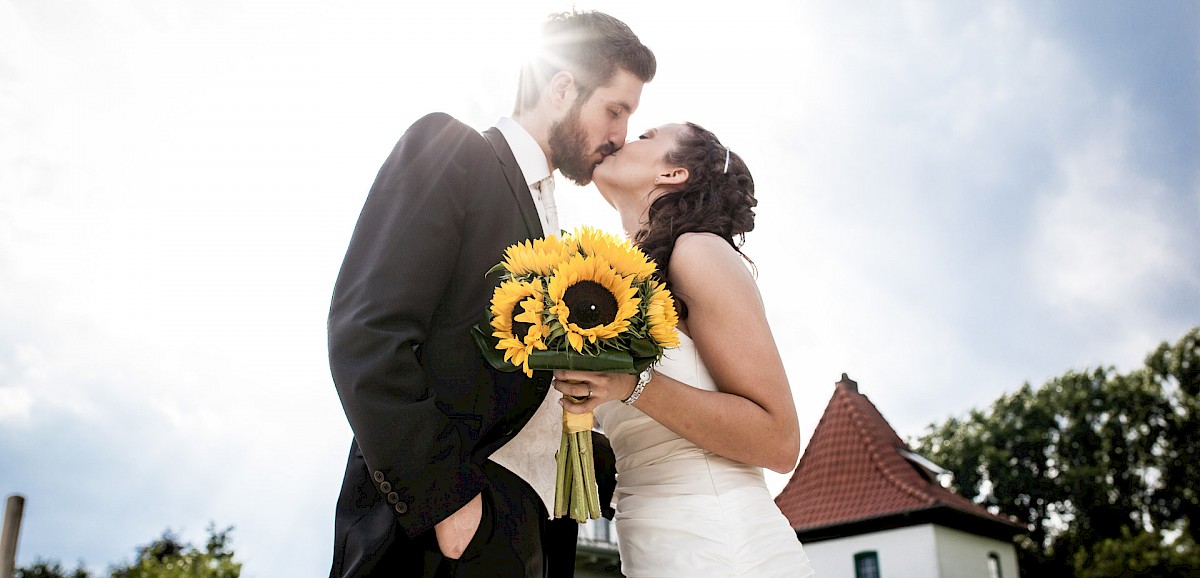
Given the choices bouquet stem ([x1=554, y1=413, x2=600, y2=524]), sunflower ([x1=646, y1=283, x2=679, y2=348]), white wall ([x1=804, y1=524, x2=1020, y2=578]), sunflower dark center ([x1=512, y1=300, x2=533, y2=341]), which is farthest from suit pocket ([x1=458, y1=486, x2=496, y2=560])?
white wall ([x1=804, y1=524, x2=1020, y2=578])

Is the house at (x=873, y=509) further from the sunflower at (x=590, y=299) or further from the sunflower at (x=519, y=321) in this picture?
the sunflower at (x=519, y=321)

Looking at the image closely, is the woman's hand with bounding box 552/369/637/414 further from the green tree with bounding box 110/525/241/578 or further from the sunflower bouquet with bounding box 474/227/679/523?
the green tree with bounding box 110/525/241/578

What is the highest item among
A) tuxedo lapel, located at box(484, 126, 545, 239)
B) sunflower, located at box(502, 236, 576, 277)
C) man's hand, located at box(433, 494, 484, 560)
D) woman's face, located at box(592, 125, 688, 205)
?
woman's face, located at box(592, 125, 688, 205)

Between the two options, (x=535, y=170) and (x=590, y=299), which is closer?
(x=590, y=299)

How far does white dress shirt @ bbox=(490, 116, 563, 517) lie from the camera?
2.92 meters

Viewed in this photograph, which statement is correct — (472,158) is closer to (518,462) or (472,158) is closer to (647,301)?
(647,301)

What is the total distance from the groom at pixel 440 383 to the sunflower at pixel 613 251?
1.03ft

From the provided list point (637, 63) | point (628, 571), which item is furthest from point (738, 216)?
point (628, 571)

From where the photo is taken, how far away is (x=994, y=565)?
3173 cm

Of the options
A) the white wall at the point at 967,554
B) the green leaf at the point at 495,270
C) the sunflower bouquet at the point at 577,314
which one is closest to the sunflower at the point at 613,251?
the sunflower bouquet at the point at 577,314

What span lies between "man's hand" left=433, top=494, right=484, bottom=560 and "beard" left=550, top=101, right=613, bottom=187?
5.00ft

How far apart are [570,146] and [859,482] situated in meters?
27.5

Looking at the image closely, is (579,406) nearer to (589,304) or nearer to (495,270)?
(589,304)

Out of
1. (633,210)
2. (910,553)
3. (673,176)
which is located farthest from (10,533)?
(910,553)
